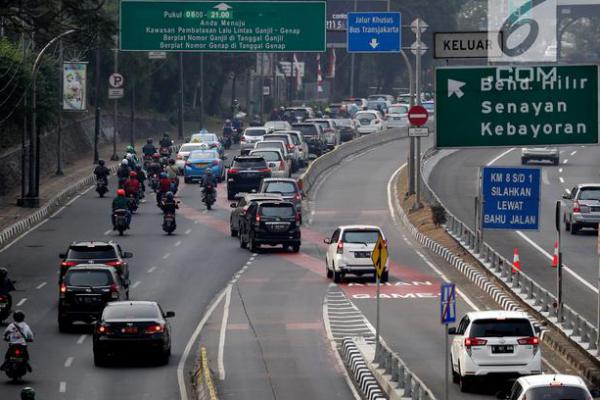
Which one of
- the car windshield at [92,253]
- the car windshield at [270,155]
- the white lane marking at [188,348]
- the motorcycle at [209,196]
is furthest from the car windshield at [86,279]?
the car windshield at [270,155]

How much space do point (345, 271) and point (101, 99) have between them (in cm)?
5835

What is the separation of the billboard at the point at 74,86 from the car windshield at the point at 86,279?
115 feet

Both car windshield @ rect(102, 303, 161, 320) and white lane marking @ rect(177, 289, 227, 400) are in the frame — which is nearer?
white lane marking @ rect(177, 289, 227, 400)

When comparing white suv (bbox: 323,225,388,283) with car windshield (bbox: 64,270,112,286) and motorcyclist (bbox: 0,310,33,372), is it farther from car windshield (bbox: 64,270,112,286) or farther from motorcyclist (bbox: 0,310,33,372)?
motorcyclist (bbox: 0,310,33,372)

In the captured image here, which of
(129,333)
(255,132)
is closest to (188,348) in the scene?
→ (129,333)

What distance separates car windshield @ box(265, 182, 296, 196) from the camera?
58.3 meters

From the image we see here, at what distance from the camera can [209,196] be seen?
6331 cm

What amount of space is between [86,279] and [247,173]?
1130 inches

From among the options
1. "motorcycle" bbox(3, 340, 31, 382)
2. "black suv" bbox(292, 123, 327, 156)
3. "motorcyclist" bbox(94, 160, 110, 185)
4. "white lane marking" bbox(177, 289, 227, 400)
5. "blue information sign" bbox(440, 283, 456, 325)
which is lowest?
"white lane marking" bbox(177, 289, 227, 400)

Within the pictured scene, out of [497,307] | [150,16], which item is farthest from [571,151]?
[497,307]

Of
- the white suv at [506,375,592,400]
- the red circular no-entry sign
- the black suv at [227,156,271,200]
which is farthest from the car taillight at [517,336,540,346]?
the black suv at [227,156,271,200]

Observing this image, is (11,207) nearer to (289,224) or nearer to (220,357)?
(289,224)

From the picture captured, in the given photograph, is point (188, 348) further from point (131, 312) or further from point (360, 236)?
point (360, 236)

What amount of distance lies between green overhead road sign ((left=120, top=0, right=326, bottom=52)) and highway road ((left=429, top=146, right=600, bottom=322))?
30.7ft
